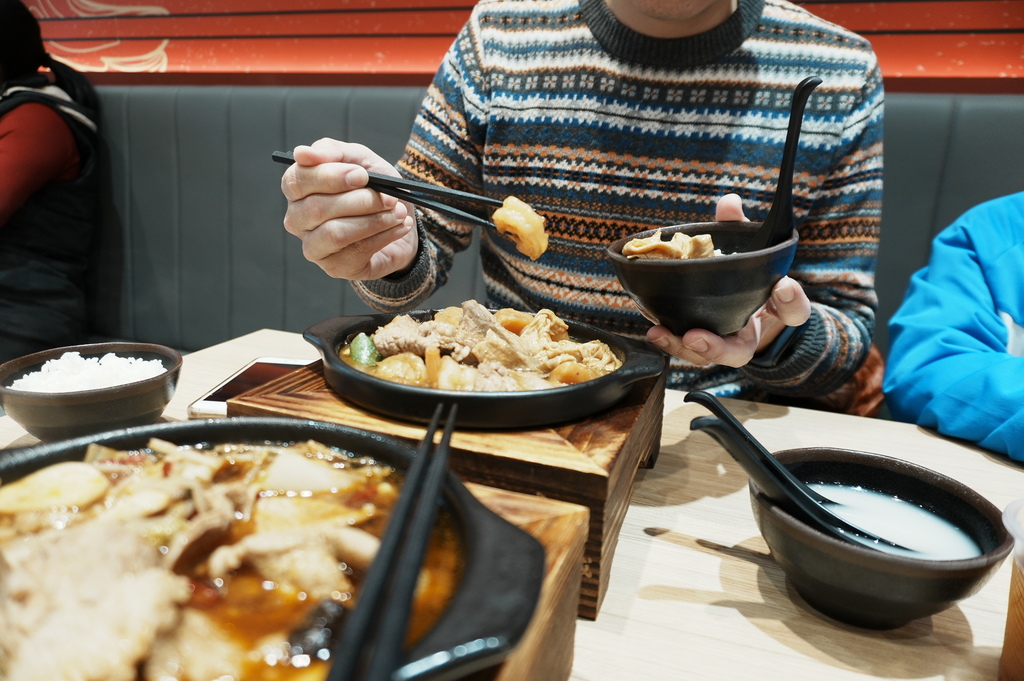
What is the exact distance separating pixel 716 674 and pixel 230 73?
393 cm

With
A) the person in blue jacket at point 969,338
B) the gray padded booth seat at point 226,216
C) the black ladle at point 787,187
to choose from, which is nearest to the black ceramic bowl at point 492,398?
the black ladle at point 787,187

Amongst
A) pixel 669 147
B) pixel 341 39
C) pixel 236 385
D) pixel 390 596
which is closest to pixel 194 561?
pixel 390 596

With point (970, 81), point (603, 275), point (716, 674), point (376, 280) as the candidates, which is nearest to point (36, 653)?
point (716, 674)

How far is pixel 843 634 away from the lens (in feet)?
2.61

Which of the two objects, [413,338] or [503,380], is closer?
[503,380]

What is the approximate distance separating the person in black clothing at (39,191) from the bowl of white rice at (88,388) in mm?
2284

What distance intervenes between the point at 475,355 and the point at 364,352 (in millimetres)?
203

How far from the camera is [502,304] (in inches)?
81.9

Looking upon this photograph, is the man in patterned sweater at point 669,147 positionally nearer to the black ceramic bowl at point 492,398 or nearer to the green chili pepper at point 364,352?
the green chili pepper at point 364,352

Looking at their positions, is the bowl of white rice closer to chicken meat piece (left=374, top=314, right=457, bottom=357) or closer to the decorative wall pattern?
chicken meat piece (left=374, top=314, right=457, bottom=357)

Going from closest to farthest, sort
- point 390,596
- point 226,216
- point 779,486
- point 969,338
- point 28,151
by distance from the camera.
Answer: point 390,596
point 779,486
point 969,338
point 28,151
point 226,216

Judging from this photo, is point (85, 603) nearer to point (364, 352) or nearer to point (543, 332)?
point (364, 352)

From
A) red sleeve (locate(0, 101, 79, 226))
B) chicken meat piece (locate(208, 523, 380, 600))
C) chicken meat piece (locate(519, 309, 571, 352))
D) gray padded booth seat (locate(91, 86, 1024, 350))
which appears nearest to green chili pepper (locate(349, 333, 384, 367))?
chicken meat piece (locate(519, 309, 571, 352))

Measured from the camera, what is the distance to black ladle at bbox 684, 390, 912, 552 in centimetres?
79
